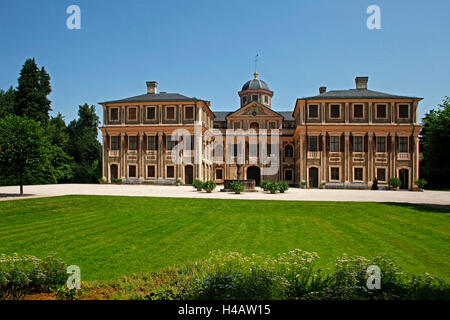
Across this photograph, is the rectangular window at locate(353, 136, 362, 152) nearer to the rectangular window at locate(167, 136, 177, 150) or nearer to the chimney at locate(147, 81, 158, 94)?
the rectangular window at locate(167, 136, 177, 150)

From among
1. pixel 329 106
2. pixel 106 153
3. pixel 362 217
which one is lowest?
pixel 362 217

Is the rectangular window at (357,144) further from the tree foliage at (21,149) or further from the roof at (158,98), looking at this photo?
the tree foliage at (21,149)

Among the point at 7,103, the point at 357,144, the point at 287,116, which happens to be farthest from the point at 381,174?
the point at 7,103

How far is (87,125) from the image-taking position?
6188 cm

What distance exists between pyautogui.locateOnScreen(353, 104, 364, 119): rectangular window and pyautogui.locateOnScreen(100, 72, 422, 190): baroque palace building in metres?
0.13

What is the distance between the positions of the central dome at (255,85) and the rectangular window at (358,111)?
23.4m

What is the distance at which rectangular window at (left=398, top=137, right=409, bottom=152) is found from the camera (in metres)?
38.6

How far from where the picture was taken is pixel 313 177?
39.6m

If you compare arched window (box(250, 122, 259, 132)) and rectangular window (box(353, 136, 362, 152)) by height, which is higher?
arched window (box(250, 122, 259, 132))

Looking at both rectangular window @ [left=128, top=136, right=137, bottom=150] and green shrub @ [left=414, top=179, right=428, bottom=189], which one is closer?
green shrub @ [left=414, top=179, right=428, bottom=189]

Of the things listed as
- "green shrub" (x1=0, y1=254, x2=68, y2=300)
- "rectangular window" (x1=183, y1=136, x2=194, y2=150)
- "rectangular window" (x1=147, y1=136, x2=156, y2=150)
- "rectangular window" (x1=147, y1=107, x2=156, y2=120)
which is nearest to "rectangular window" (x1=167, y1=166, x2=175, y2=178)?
"rectangular window" (x1=183, y1=136, x2=194, y2=150)

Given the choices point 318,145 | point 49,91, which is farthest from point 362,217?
point 49,91
